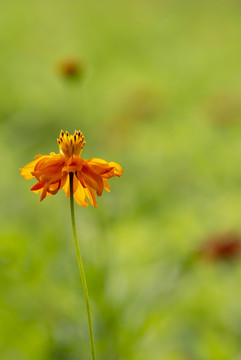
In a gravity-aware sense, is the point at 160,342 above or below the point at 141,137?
below

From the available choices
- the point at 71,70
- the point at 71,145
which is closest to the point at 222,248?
the point at 71,70

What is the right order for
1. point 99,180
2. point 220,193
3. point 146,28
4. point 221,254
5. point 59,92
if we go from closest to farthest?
point 99,180, point 221,254, point 220,193, point 59,92, point 146,28

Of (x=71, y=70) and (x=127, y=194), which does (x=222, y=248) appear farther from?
(x=127, y=194)

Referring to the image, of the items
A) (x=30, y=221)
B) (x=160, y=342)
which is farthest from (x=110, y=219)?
(x=30, y=221)

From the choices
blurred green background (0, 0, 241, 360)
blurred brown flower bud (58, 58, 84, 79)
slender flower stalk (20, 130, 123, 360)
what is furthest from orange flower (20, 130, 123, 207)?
blurred brown flower bud (58, 58, 84, 79)

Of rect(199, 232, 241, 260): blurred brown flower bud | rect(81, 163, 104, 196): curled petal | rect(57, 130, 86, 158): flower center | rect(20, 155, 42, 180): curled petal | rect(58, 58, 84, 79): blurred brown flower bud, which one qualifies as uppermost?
rect(58, 58, 84, 79): blurred brown flower bud

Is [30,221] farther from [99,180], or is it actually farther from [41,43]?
[41,43]

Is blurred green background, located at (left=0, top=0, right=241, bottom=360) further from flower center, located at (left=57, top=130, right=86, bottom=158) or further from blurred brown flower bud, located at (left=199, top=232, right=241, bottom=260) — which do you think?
flower center, located at (left=57, top=130, right=86, bottom=158)

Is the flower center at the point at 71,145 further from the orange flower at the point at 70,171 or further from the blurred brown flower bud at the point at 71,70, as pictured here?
the blurred brown flower bud at the point at 71,70
